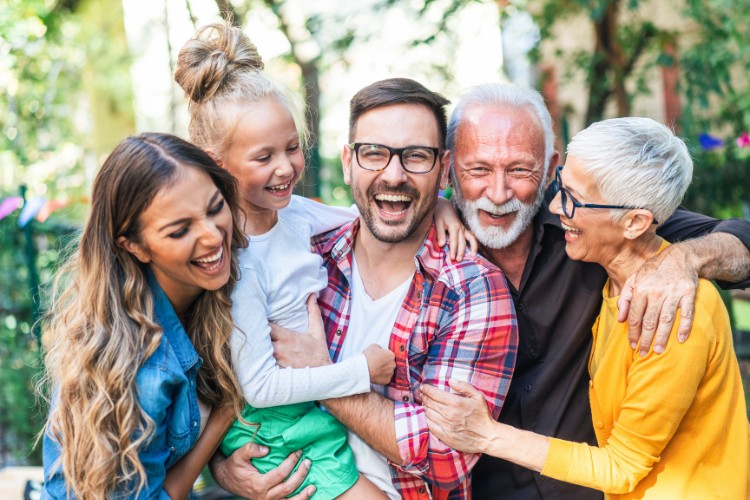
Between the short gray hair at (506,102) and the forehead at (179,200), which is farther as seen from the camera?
the short gray hair at (506,102)

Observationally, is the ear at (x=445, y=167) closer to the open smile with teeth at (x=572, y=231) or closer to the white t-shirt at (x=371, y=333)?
the white t-shirt at (x=371, y=333)

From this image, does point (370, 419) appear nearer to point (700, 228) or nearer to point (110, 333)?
point (110, 333)

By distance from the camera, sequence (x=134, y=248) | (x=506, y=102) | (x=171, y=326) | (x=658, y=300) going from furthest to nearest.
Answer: (x=506, y=102), (x=171, y=326), (x=134, y=248), (x=658, y=300)

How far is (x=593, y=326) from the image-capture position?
2605mm

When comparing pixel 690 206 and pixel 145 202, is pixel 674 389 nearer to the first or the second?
pixel 145 202

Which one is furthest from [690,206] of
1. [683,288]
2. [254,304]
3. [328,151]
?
[254,304]

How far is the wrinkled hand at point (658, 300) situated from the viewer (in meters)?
2.09

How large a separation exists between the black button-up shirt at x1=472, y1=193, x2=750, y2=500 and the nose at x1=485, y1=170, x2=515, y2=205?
0.62ft

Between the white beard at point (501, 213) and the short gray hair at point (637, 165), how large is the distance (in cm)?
43

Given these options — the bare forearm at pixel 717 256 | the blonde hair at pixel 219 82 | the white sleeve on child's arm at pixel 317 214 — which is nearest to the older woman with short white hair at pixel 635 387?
the bare forearm at pixel 717 256

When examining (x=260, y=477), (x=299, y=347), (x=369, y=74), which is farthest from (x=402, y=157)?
(x=369, y=74)

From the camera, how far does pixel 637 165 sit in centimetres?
224

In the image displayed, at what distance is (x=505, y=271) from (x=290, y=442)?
1.07 meters

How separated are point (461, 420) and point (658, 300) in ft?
2.38
